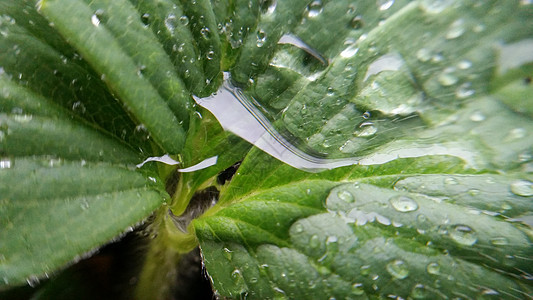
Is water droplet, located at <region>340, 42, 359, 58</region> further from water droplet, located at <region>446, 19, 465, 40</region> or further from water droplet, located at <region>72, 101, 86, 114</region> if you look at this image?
water droplet, located at <region>72, 101, 86, 114</region>

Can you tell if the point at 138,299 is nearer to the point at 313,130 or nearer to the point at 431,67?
the point at 313,130

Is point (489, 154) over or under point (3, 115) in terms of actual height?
over

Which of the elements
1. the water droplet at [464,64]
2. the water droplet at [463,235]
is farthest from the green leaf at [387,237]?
the water droplet at [464,64]

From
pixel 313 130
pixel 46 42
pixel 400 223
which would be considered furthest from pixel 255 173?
pixel 46 42

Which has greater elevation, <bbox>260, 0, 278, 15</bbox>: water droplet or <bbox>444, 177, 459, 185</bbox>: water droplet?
<bbox>260, 0, 278, 15</bbox>: water droplet

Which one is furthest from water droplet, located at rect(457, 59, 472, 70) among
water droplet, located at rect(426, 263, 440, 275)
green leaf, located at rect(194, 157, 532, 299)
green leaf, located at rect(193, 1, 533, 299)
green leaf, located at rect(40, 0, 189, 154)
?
green leaf, located at rect(40, 0, 189, 154)

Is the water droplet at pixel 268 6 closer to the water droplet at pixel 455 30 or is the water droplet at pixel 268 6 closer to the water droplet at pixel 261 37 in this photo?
the water droplet at pixel 261 37
